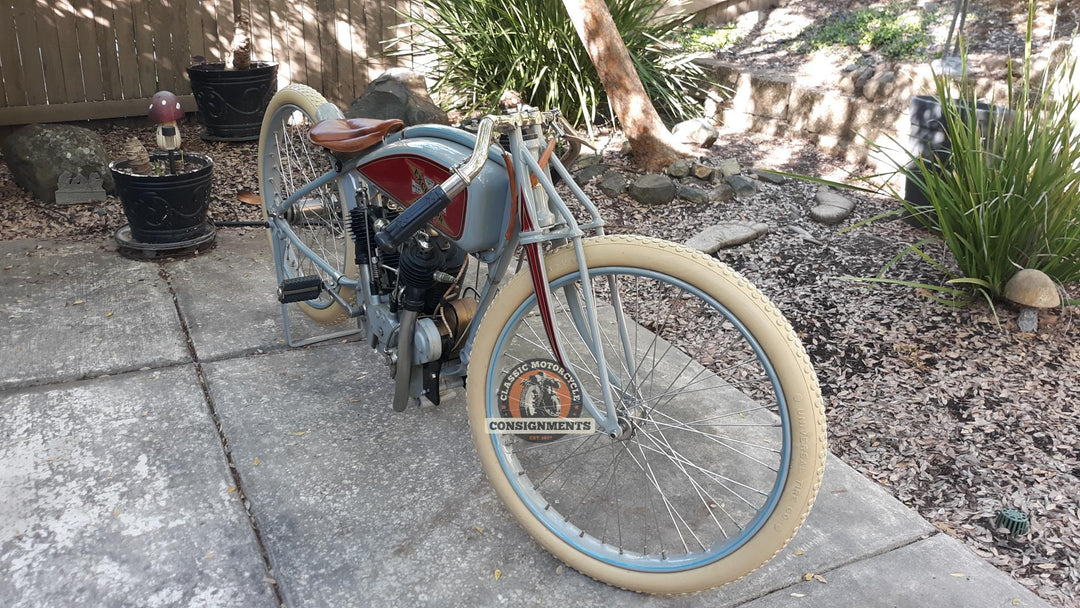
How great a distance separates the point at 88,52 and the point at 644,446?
5.24 meters

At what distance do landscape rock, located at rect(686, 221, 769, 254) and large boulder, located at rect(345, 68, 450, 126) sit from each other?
83.4 inches

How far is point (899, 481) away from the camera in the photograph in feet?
8.34

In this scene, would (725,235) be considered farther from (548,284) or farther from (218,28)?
(218,28)

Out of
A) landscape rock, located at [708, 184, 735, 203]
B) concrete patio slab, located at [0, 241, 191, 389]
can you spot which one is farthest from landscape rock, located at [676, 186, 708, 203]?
concrete patio slab, located at [0, 241, 191, 389]

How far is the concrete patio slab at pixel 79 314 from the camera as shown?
297 cm

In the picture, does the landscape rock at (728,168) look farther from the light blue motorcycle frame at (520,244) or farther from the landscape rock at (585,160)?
the light blue motorcycle frame at (520,244)

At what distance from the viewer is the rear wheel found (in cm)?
301

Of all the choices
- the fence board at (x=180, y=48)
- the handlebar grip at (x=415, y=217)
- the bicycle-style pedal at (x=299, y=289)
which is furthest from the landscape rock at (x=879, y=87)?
the fence board at (x=180, y=48)

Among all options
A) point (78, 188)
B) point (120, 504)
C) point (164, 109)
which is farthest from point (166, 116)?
point (120, 504)

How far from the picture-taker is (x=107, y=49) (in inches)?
228

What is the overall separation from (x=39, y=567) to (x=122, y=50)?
15.8 ft

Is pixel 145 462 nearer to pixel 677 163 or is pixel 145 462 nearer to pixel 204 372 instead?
pixel 204 372

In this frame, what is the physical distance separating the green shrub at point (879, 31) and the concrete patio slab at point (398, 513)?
15.2 feet

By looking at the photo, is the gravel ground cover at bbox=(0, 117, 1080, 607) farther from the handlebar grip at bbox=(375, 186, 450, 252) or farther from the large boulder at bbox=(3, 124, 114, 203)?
the handlebar grip at bbox=(375, 186, 450, 252)
